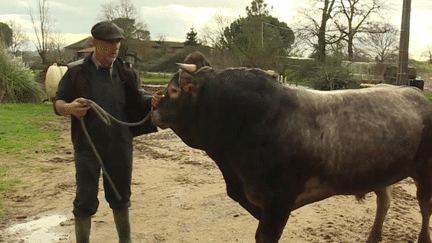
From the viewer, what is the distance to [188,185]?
21.5 ft

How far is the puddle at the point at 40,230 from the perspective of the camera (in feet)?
14.9

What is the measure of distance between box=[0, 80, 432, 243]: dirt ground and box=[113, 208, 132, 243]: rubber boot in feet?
1.83

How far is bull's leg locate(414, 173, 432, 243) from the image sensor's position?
3.69m

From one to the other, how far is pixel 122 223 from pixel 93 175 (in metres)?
0.62

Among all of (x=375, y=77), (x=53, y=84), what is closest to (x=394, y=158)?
(x=53, y=84)

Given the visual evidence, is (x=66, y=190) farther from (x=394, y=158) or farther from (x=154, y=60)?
(x=154, y=60)

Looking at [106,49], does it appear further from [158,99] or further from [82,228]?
[82,228]

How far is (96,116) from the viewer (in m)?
3.50

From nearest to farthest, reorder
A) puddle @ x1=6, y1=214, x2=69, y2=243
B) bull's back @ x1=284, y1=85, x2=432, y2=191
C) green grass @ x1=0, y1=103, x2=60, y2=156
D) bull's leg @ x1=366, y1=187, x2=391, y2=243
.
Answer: bull's back @ x1=284, y1=85, x2=432, y2=191
bull's leg @ x1=366, y1=187, x2=391, y2=243
puddle @ x1=6, y1=214, x2=69, y2=243
green grass @ x1=0, y1=103, x2=60, y2=156

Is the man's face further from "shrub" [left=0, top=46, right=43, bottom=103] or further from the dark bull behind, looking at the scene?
"shrub" [left=0, top=46, right=43, bottom=103]

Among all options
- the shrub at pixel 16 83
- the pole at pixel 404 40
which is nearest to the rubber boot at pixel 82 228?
the pole at pixel 404 40

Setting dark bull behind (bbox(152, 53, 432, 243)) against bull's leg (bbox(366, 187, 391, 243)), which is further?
bull's leg (bbox(366, 187, 391, 243))

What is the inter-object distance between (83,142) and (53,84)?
15320 mm

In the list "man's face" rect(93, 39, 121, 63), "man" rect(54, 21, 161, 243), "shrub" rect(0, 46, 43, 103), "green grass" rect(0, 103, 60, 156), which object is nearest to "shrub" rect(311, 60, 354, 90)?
"green grass" rect(0, 103, 60, 156)
